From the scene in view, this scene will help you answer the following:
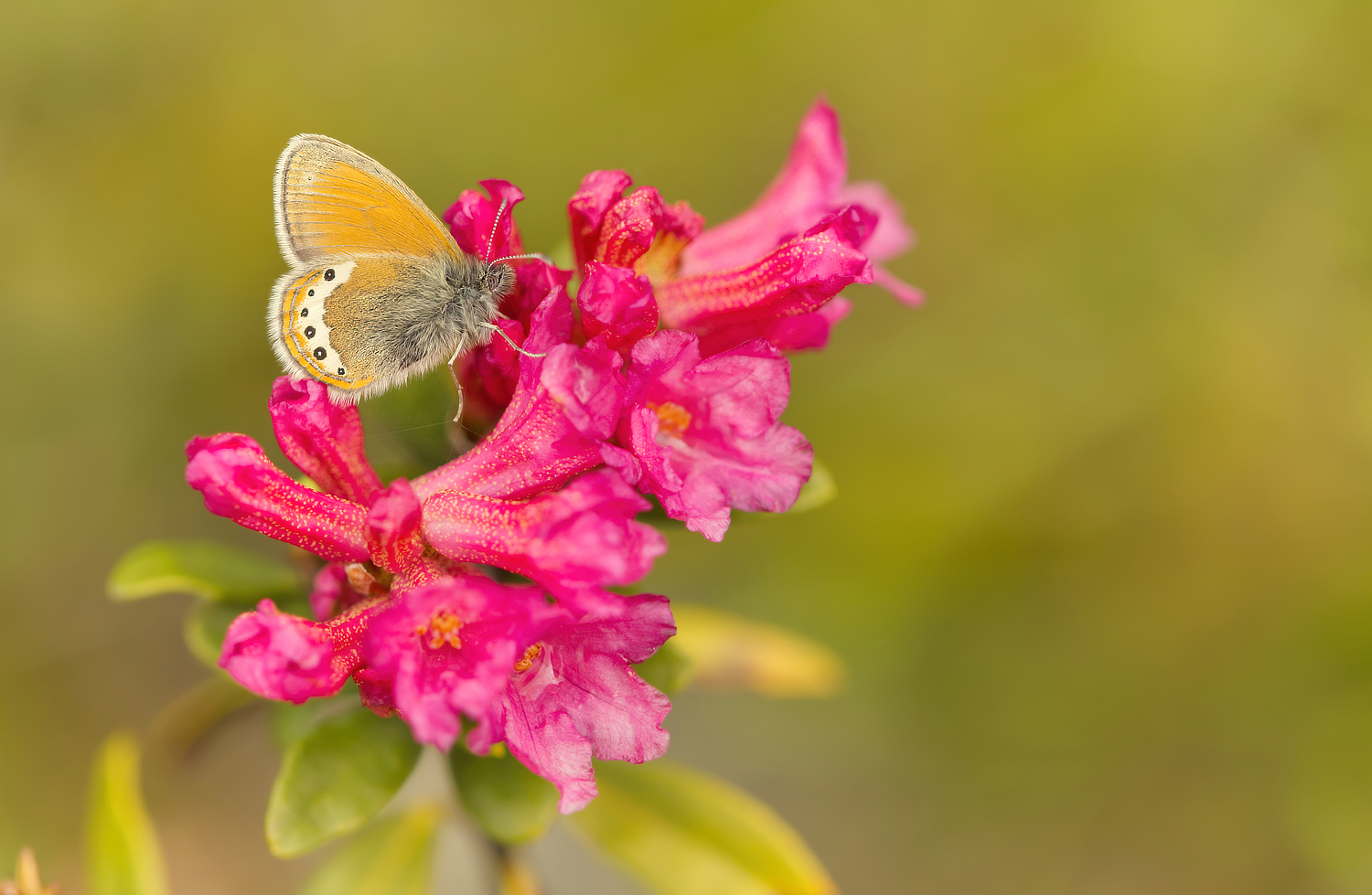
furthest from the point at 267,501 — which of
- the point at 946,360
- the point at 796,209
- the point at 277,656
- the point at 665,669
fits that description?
the point at 946,360

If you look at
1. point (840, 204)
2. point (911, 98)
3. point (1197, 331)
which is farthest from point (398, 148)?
point (1197, 331)

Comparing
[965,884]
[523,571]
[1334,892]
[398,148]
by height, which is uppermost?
[398,148]

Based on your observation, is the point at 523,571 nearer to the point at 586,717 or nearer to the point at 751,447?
the point at 586,717

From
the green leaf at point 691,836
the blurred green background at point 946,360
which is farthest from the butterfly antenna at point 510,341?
the blurred green background at point 946,360

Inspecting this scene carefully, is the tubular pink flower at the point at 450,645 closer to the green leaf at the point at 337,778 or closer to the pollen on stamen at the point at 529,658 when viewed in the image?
the pollen on stamen at the point at 529,658

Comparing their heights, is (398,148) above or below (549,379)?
above

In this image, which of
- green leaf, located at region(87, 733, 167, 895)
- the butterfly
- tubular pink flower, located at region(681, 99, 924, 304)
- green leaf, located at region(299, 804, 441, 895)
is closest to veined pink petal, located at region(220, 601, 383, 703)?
the butterfly

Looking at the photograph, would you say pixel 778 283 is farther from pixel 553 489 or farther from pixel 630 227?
pixel 553 489
